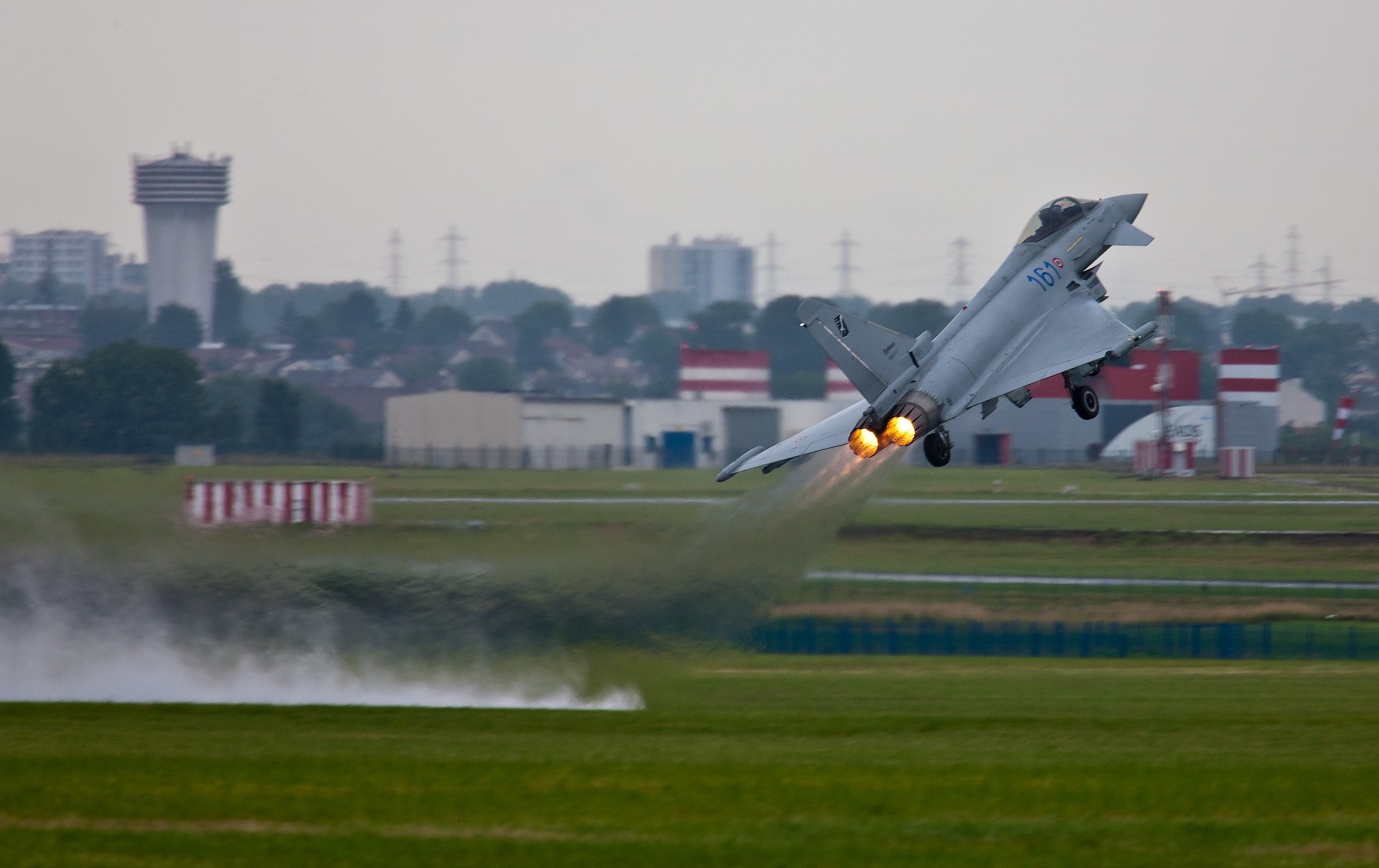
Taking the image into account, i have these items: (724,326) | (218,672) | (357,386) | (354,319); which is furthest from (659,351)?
(218,672)

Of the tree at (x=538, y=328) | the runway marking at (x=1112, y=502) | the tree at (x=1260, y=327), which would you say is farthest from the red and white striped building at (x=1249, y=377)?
the tree at (x=538, y=328)

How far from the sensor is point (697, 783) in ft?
64.5

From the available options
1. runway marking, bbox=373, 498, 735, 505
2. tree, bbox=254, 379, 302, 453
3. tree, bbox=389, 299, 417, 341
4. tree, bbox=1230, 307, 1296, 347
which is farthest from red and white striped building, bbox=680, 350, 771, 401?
tree, bbox=389, 299, 417, 341

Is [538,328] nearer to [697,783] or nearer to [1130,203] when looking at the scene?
[1130,203]

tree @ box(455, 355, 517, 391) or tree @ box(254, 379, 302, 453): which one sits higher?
tree @ box(455, 355, 517, 391)

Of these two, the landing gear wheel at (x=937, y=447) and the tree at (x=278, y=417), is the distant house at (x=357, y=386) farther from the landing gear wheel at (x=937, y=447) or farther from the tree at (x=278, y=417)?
the landing gear wheel at (x=937, y=447)

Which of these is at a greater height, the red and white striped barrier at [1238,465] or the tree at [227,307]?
the tree at [227,307]

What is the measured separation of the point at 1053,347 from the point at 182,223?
168m

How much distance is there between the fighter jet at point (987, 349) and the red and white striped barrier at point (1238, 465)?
38064 millimetres

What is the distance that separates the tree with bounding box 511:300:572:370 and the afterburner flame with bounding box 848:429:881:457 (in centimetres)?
13382

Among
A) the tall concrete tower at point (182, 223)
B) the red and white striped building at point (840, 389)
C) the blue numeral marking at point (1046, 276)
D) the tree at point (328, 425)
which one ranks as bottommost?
the tree at point (328, 425)

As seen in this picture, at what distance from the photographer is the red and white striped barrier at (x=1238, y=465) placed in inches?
2394

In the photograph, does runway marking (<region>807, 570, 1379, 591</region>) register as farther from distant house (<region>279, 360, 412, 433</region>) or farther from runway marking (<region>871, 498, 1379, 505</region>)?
distant house (<region>279, 360, 412, 433</region>)

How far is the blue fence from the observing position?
39.4 metres
